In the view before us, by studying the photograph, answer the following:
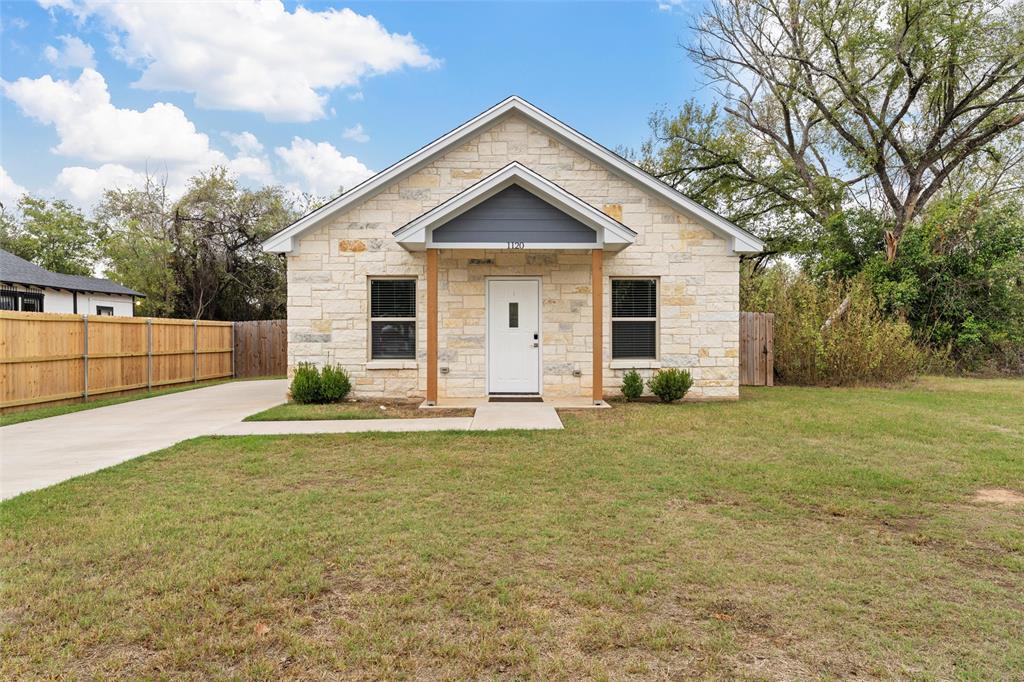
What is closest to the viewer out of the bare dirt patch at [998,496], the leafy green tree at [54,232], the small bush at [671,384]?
the bare dirt patch at [998,496]

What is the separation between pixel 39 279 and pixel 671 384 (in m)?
24.5

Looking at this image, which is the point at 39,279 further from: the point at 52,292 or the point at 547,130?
the point at 547,130

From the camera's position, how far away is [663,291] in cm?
1188

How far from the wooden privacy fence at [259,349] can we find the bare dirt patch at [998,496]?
63.5 feet

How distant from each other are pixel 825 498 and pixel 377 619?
166 inches

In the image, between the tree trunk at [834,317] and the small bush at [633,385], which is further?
the tree trunk at [834,317]

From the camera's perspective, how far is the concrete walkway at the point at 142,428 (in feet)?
21.0

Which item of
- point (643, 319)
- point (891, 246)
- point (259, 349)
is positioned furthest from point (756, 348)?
point (259, 349)

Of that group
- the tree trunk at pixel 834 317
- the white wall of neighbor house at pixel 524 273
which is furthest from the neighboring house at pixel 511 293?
the tree trunk at pixel 834 317

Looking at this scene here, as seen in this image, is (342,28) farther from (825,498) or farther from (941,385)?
(941,385)

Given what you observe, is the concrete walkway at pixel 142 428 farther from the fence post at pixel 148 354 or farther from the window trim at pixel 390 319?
the fence post at pixel 148 354

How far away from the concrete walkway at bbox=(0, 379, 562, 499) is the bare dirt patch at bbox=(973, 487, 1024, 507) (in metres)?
4.98

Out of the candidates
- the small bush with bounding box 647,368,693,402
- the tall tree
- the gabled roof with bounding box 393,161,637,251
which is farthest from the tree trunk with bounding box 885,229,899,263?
the gabled roof with bounding box 393,161,637,251

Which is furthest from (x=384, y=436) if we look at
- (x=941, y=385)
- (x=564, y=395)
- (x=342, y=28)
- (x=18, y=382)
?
(x=941, y=385)
